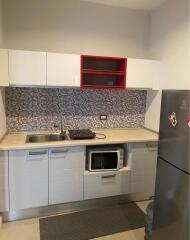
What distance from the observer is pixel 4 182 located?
2.24m

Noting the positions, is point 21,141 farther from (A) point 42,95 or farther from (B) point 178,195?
(B) point 178,195

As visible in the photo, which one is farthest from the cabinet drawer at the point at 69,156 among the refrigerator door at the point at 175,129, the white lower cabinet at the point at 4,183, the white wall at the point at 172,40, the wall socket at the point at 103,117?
the white wall at the point at 172,40

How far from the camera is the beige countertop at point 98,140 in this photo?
88.4 inches

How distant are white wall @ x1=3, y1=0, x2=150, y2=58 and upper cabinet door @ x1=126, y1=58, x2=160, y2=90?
347 millimetres

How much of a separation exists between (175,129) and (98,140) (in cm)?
119

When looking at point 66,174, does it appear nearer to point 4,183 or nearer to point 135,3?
point 4,183

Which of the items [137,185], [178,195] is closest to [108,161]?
[137,185]

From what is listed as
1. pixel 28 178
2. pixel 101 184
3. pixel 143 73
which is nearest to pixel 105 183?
pixel 101 184

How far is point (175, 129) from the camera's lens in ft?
4.83

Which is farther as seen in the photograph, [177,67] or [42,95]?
[42,95]

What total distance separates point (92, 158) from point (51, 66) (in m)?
1.19

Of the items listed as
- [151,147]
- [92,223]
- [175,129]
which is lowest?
[92,223]

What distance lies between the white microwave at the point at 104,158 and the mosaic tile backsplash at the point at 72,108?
23.4 inches

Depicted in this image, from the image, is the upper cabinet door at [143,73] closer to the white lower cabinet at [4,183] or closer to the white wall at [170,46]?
the white wall at [170,46]
